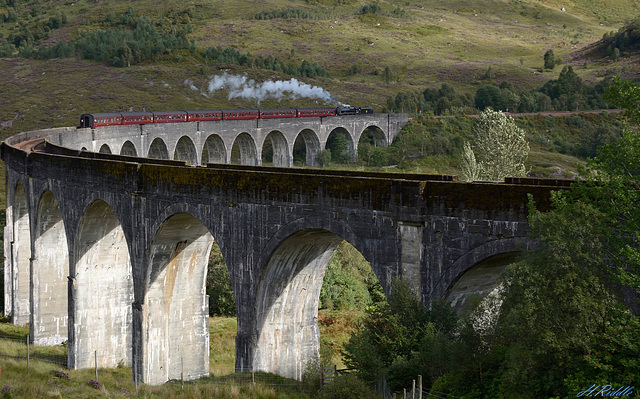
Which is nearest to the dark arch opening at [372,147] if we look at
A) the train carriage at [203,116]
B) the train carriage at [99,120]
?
the train carriage at [203,116]

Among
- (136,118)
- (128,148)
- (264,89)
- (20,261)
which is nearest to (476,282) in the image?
(20,261)

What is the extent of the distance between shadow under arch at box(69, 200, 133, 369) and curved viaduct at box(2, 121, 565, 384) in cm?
6

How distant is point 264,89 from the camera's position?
12938 cm

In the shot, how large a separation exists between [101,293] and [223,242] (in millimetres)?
10438

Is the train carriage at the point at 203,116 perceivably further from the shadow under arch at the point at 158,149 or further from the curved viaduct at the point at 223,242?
the curved viaduct at the point at 223,242

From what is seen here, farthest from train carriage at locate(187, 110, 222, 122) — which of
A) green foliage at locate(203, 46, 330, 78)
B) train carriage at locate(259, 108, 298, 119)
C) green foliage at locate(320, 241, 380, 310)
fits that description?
green foliage at locate(203, 46, 330, 78)

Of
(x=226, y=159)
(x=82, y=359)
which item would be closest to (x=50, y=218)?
(x=82, y=359)

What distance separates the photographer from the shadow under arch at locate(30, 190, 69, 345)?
116 feet

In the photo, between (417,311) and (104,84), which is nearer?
(417,311)

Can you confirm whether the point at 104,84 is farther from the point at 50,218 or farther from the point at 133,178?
the point at 133,178

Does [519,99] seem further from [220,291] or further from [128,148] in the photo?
[220,291]

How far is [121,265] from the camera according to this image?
3216 cm

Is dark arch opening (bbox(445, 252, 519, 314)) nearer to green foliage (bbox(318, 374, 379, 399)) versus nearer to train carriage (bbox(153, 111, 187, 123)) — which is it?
green foliage (bbox(318, 374, 379, 399))

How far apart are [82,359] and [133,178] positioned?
9488mm
